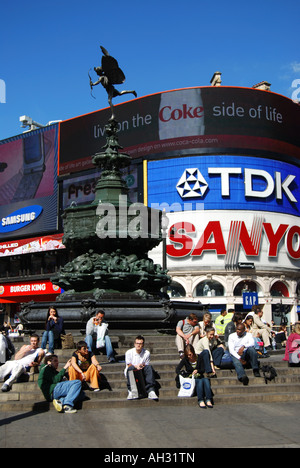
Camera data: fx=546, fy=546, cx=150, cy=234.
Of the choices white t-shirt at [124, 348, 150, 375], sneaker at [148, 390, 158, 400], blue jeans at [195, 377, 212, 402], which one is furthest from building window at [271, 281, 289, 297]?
sneaker at [148, 390, 158, 400]

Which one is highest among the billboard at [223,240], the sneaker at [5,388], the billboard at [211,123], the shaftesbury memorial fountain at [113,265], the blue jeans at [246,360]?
the billboard at [211,123]

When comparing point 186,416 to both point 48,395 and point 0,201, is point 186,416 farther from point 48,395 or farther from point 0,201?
point 0,201

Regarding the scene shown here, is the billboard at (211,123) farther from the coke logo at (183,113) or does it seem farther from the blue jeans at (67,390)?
the blue jeans at (67,390)

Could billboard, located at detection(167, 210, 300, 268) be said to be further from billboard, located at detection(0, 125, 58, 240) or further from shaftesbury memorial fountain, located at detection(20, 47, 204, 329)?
shaftesbury memorial fountain, located at detection(20, 47, 204, 329)

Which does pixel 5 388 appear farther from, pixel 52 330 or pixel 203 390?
pixel 203 390

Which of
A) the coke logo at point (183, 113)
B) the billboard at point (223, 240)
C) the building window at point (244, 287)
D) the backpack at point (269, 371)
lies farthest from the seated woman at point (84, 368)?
the coke logo at point (183, 113)

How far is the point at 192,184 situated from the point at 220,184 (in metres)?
2.84

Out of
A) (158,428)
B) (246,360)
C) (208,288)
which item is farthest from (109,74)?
(208,288)

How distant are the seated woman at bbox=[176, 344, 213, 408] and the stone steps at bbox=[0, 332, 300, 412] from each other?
11.1 inches

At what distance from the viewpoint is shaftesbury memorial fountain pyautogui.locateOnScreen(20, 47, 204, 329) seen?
44.7ft

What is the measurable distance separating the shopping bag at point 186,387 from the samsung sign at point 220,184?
46.1 metres

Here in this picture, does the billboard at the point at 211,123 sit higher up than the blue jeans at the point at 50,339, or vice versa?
the billboard at the point at 211,123

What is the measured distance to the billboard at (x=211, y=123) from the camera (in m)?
56.1

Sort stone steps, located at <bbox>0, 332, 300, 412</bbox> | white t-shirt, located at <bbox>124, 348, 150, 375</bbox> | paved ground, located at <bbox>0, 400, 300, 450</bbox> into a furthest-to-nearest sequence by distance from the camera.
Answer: white t-shirt, located at <bbox>124, 348, 150, 375</bbox> → stone steps, located at <bbox>0, 332, 300, 412</bbox> → paved ground, located at <bbox>0, 400, 300, 450</bbox>
